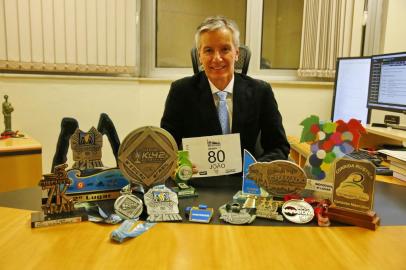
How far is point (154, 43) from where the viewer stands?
328 cm

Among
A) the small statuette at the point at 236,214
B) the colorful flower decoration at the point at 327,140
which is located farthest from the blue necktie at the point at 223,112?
the small statuette at the point at 236,214

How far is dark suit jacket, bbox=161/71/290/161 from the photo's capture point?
5.57 ft

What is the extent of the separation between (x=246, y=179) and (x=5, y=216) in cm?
75

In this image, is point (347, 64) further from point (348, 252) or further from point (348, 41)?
point (348, 252)

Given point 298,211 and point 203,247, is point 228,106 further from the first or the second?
point 203,247

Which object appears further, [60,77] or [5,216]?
[60,77]

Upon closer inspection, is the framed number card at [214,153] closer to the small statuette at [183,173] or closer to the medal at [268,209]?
the small statuette at [183,173]

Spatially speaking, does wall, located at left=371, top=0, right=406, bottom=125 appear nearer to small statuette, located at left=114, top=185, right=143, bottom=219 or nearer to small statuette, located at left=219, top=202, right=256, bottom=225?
small statuette, located at left=219, top=202, right=256, bottom=225

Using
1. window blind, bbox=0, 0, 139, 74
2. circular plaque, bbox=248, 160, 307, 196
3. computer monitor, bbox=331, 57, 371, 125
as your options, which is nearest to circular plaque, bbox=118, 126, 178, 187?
circular plaque, bbox=248, 160, 307, 196

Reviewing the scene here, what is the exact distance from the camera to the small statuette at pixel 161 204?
1037mm

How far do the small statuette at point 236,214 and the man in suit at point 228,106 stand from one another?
1.89 ft

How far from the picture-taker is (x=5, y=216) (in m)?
1.06

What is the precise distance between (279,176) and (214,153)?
33cm

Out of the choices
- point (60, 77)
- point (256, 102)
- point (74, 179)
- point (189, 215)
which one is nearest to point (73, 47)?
point (60, 77)
